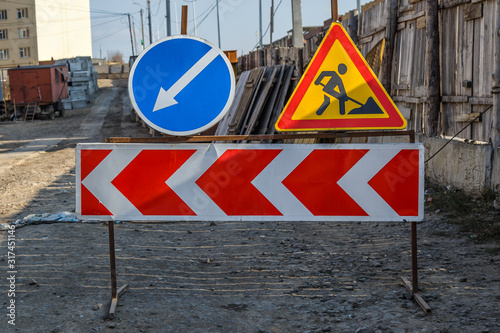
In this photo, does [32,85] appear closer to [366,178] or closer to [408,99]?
[408,99]

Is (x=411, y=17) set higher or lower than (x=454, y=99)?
higher

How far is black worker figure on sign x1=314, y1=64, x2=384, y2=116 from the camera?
4.18 meters

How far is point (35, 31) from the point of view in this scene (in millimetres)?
72688

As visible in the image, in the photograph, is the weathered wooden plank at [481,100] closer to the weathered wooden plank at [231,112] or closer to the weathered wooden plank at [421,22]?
the weathered wooden plank at [421,22]

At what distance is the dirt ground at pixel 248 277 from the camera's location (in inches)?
153

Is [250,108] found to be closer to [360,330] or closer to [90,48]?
[360,330]

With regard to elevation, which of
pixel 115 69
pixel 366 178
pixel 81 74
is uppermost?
pixel 115 69

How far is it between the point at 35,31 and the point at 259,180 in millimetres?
75518

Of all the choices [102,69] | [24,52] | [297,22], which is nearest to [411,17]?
[297,22]

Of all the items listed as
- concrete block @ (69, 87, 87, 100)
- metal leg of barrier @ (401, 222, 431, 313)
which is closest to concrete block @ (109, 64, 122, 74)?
concrete block @ (69, 87, 87, 100)

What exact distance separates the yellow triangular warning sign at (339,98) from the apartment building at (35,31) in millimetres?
71380

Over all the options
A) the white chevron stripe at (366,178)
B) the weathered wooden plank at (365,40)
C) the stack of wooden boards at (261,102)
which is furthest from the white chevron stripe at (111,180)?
the stack of wooden boards at (261,102)

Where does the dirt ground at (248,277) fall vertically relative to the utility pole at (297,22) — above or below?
below

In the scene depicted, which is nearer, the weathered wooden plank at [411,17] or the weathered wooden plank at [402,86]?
the weathered wooden plank at [411,17]
